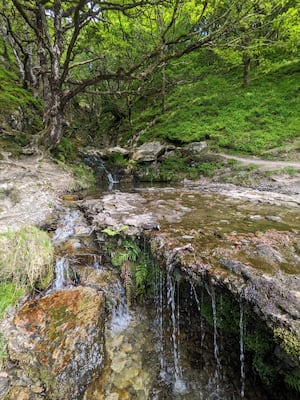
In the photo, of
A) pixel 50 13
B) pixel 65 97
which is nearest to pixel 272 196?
pixel 65 97

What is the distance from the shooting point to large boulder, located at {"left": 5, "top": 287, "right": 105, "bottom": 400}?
8.77 ft

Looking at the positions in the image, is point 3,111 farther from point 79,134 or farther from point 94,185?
point 79,134

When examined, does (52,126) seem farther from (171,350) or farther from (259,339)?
(259,339)

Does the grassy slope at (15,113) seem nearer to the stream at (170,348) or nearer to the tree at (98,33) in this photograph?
the tree at (98,33)

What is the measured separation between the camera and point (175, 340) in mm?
3615

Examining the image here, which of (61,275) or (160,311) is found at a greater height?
(61,275)

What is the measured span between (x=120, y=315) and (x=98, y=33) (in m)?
14.8

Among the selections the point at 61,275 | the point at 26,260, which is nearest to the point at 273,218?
the point at 61,275

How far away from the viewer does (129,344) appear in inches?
141

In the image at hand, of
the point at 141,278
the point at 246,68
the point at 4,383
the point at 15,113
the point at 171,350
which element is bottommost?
the point at 171,350

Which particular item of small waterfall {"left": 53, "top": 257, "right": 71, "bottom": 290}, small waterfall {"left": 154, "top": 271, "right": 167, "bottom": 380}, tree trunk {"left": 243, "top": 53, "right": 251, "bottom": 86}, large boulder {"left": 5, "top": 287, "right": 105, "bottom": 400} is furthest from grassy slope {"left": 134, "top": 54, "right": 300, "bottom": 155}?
large boulder {"left": 5, "top": 287, "right": 105, "bottom": 400}

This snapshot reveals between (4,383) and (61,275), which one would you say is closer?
(4,383)

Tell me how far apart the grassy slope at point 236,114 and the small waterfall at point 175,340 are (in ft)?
31.4

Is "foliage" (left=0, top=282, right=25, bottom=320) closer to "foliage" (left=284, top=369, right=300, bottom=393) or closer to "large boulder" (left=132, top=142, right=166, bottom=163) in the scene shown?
"foliage" (left=284, top=369, right=300, bottom=393)
